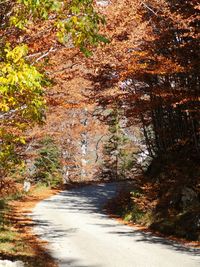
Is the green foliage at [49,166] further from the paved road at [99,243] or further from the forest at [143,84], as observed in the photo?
the paved road at [99,243]

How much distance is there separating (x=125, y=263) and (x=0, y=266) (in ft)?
11.2

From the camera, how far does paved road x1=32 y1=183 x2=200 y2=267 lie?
33.0 feet

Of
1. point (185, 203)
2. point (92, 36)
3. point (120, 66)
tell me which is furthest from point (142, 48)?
point (92, 36)

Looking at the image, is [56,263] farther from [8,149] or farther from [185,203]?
[185,203]

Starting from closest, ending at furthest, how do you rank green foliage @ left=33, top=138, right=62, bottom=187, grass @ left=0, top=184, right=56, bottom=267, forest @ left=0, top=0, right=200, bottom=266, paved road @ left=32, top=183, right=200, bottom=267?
forest @ left=0, top=0, right=200, bottom=266, paved road @ left=32, top=183, right=200, bottom=267, grass @ left=0, top=184, right=56, bottom=267, green foliage @ left=33, top=138, right=62, bottom=187

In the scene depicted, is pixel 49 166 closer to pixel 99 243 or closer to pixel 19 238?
pixel 19 238

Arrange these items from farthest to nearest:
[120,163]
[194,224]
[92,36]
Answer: [120,163] < [194,224] < [92,36]

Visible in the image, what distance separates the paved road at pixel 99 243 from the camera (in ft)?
33.0

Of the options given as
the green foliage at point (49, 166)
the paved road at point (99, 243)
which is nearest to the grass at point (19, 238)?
the paved road at point (99, 243)

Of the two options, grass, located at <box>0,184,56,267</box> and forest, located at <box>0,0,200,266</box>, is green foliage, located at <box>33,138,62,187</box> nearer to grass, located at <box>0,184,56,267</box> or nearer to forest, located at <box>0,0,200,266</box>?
grass, located at <box>0,184,56,267</box>

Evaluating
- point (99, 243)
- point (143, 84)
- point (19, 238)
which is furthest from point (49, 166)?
point (99, 243)

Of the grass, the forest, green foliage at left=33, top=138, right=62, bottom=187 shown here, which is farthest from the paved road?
green foliage at left=33, top=138, right=62, bottom=187

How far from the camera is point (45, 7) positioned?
16.0ft

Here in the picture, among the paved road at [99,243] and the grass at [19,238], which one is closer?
the paved road at [99,243]
